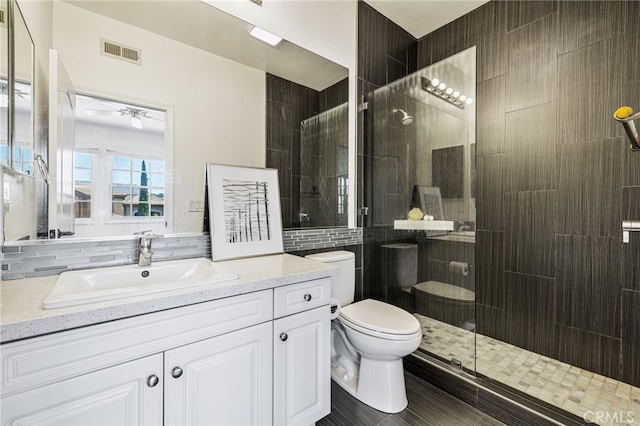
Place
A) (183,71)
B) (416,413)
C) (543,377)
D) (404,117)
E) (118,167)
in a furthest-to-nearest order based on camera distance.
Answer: (404,117) → (543,377) → (416,413) → (183,71) → (118,167)

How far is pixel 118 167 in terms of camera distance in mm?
1289

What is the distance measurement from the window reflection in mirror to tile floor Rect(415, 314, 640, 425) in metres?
1.86

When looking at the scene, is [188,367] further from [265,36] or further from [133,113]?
[265,36]

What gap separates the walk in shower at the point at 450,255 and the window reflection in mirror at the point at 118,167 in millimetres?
1460

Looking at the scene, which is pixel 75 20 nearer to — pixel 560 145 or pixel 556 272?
pixel 560 145

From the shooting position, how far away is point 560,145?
6.55 feet

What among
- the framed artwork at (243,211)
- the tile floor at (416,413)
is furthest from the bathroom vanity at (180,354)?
the tile floor at (416,413)

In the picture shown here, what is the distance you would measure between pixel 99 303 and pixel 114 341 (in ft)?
0.40

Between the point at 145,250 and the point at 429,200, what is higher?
the point at 429,200

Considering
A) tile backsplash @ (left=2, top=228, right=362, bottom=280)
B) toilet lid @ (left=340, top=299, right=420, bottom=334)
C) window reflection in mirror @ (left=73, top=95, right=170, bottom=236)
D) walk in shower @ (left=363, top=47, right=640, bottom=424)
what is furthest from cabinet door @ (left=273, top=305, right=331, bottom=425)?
walk in shower @ (left=363, top=47, right=640, bottom=424)

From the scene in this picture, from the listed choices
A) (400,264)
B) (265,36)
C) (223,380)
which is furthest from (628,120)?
(223,380)

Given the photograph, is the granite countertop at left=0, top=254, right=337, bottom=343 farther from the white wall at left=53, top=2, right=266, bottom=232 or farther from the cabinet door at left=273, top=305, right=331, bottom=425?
the white wall at left=53, top=2, right=266, bottom=232

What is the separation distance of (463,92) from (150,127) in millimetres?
1800

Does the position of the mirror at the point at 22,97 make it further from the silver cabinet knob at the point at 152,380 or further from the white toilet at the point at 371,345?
the white toilet at the point at 371,345
